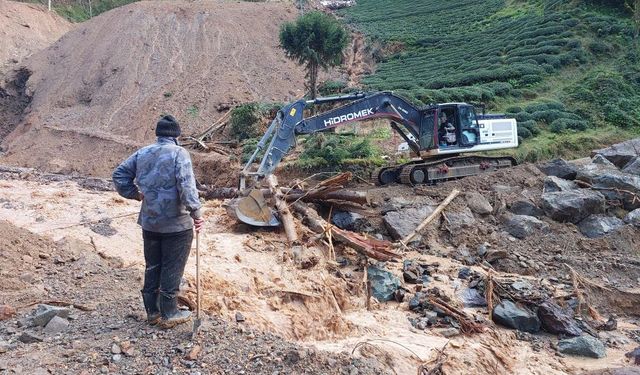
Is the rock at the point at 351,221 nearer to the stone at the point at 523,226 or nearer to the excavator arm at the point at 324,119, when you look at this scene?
the excavator arm at the point at 324,119

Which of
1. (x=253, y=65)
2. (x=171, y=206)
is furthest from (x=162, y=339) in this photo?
(x=253, y=65)

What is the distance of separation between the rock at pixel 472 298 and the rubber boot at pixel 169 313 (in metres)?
4.72

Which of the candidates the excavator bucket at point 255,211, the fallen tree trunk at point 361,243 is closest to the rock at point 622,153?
the fallen tree trunk at point 361,243

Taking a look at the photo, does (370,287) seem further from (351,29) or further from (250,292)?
(351,29)

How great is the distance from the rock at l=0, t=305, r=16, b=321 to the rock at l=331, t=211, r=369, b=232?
20.5ft

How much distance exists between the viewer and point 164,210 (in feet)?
15.3

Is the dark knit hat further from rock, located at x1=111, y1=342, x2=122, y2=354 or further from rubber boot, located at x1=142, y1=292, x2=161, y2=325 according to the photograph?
rock, located at x1=111, y1=342, x2=122, y2=354

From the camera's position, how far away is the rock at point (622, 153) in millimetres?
14164

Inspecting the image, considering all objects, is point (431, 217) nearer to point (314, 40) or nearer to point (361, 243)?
point (361, 243)

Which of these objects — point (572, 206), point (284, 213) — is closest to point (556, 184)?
point (572, 206)

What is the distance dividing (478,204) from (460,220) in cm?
78

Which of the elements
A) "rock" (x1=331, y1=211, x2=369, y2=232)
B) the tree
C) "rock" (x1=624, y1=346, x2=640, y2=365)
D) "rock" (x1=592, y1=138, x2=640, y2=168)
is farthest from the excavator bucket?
the tree

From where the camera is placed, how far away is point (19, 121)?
2480 cm

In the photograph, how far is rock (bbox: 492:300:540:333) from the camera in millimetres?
7555
